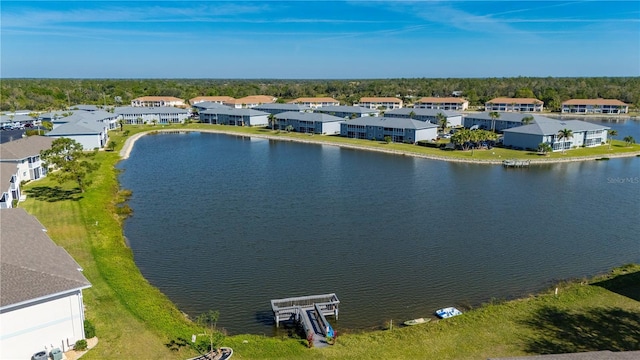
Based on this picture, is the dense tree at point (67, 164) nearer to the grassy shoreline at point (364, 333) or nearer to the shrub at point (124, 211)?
the shrub at point (124, 211)

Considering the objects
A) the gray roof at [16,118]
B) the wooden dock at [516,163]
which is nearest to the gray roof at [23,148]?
the gray roof at [16,118]

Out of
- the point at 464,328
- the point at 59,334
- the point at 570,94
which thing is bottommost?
the point at 464,328

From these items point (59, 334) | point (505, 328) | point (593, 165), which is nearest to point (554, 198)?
point (593, 165)

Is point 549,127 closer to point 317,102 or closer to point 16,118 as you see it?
point 317,102

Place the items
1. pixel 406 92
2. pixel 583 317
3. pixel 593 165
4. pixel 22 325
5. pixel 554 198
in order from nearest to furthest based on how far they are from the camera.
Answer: pixel 22 325, pixel 583 317, pixel 554 198, pixel 593 165, pixel 406 92

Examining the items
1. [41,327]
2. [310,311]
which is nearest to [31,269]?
[41,327]

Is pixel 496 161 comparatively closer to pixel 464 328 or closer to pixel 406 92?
pixel 464 328
